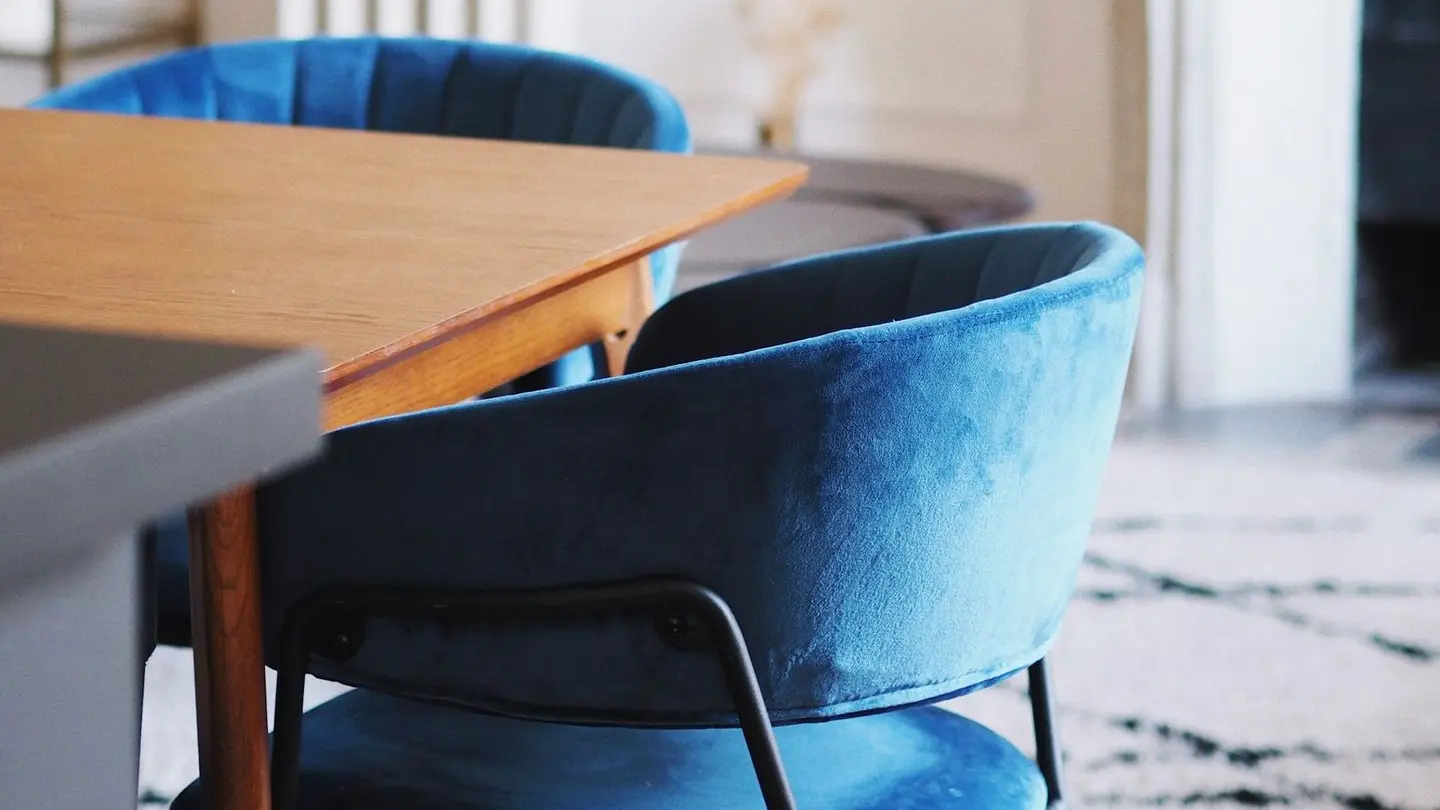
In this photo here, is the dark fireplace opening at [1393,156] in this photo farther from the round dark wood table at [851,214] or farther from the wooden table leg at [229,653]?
the wooden table leg at [229,653]

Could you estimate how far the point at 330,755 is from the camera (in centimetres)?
104

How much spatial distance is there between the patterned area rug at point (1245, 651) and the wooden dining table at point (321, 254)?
2.49ft

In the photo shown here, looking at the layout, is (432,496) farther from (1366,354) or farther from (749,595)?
(1366,354)

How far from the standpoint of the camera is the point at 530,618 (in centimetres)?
89

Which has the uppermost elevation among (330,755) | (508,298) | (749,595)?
(508,298)

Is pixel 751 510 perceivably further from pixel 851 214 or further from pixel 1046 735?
pixel 851 214

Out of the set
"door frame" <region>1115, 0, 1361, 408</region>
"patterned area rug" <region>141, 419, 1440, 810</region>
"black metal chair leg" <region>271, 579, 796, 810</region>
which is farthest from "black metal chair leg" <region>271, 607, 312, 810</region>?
"door frame" <region>1115, 0, 1361, 408</region>

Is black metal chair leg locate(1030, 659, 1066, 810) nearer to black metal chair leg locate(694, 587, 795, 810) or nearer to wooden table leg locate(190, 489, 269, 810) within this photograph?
black metal chair leg locate(694, 587, 795, 810)

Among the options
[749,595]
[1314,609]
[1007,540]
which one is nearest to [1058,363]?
[1007,540]

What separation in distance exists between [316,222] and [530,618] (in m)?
0.43

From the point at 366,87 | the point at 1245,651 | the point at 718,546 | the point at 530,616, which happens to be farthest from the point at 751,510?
the point at 1245,651

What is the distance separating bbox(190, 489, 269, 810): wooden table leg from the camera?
0.91 m

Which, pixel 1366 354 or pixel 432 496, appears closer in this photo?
pixel 432 496

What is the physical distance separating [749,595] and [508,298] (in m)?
0.23
